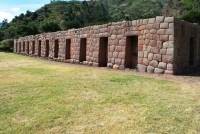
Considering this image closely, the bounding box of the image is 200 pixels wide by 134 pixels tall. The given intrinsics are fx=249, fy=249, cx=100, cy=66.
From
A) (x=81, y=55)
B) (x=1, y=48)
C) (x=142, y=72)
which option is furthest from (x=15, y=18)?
(x=142, y=72)

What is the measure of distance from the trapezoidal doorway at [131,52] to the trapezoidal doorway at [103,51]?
6.51 feet

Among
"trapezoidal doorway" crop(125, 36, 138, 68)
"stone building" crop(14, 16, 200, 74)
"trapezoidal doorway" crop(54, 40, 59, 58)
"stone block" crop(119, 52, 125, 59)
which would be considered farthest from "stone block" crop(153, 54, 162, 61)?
"trapezoidal doorway" crop(54, 40, 59, 58)

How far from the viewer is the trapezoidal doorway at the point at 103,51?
1295 centimetres

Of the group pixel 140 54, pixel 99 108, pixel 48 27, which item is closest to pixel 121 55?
pixel 140 54

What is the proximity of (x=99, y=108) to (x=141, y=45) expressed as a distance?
19.8ft

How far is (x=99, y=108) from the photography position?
4887mm

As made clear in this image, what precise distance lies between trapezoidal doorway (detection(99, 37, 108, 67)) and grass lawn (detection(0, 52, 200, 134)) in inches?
231

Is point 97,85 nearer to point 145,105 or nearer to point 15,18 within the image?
point 145,105

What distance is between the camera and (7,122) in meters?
4.25

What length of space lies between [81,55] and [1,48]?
22.7 meters

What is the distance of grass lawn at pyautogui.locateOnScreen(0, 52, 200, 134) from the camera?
156 inches

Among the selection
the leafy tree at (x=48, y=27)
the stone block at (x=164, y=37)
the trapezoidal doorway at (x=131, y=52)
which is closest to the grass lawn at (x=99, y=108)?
the stone block at (x=164, y=37)

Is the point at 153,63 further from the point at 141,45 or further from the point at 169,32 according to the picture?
the point at 169,32

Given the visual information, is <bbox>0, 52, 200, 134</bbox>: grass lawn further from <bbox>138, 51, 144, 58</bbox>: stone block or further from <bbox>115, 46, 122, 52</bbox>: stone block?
<bbox>115, 46, 122, 52</bbox>: stone block
